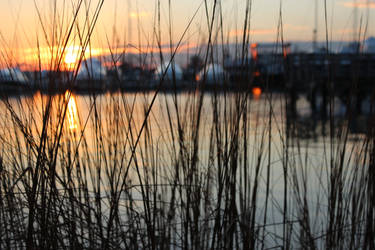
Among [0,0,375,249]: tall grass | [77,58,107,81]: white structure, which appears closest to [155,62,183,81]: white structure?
[0,0,375,249]: tall grass

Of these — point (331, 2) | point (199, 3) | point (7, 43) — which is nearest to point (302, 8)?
point (331, 2)

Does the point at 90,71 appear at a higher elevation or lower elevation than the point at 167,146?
higher

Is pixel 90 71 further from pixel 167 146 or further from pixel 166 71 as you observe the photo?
pixel 166 71

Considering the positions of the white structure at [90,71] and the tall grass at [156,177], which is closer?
the tall grass at [156,177]

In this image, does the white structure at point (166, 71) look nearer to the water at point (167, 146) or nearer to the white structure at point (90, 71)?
the water at point (167, 146)

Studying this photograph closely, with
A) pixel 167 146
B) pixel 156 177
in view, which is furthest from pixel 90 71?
pixel 156 177

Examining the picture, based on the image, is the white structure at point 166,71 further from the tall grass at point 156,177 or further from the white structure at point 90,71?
the white structure at point 90,71

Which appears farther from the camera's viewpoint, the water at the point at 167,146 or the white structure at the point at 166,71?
the water at the point at 167,146

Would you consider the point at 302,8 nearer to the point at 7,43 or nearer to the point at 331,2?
the point at 331,2

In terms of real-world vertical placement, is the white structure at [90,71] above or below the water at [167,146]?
above

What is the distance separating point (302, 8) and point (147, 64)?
1.57ft

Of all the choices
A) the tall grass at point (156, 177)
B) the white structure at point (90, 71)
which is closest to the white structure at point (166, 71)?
the tall grass at point (156, 177)

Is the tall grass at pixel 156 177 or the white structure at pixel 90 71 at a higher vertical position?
the white structure at pixel 90 71

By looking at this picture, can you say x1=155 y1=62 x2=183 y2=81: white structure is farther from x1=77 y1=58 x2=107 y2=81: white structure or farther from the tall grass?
x1=77 y1=58 x2=107 y2=81: white structure
